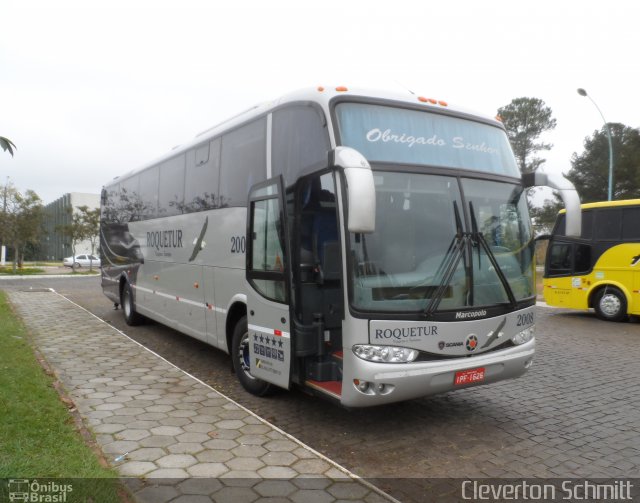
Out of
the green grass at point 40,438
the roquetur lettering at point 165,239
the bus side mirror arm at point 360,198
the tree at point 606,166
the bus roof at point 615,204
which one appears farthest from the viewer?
the tree at point 606,166

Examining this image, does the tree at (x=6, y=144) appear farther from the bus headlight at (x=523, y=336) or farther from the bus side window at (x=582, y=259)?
the bus side window at (x=582, y=259)

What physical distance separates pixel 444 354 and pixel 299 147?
8.27 ft

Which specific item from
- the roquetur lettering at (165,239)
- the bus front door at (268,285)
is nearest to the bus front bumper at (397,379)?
the bus front door at (268,285)

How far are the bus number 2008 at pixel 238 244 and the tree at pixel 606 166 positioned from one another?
4026 centimetres

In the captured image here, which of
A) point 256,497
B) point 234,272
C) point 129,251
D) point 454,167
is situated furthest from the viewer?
point 129,251

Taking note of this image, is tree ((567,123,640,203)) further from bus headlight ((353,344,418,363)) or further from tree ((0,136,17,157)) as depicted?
tree ((0,136,17,157))

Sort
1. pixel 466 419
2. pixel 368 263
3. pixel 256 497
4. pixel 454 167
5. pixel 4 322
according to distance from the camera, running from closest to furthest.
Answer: pixel 256 497
pixel 368 263
pixel 454 167
pixel 466 419
pixel 4 322

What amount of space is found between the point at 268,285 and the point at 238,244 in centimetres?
106

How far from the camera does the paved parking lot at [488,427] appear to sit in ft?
14.4

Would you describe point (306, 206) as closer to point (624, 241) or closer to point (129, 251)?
point (129, 251)

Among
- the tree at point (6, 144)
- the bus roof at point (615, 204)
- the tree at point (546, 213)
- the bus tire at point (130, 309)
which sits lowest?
the bus tire at point (130, 309)

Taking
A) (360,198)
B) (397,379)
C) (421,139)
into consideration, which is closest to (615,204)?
(421,139)

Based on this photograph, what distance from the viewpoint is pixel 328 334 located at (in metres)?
5.29

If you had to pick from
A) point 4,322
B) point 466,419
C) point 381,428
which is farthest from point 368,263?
point 4,322
